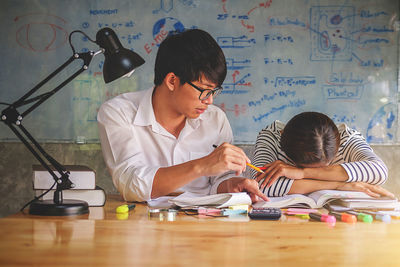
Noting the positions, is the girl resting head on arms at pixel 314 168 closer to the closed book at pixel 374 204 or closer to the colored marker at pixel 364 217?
the closed book at pixel 374 204

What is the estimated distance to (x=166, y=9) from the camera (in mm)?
3398

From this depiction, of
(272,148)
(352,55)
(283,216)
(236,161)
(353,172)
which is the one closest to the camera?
(283,216)

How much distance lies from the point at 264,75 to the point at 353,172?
1797 mm

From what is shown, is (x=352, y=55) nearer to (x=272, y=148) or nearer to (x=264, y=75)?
(x=264, y=75)

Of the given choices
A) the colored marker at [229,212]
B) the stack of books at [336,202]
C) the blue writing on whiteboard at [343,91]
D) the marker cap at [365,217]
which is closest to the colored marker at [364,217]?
the marker cap at [365,217]

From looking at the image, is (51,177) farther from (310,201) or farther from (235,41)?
(235,41)

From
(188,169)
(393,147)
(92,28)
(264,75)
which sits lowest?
(393,147)

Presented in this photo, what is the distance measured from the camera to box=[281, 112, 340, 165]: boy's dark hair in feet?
5.45

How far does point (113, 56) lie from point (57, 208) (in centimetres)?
49

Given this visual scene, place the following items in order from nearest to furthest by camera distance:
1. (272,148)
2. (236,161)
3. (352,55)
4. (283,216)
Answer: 1. (283,216)
2. (236,161)
3. (272,148)
4. (352,55)

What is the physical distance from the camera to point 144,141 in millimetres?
1931

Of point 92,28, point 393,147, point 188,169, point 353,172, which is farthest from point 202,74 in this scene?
point 393,147

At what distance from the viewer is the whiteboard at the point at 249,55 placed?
3.38 m

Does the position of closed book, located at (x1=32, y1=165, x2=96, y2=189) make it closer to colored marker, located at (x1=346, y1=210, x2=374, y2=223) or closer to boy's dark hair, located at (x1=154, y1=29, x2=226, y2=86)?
boy's dark hair, located at (x1=154, y1=29, x2=226, y2=86)
